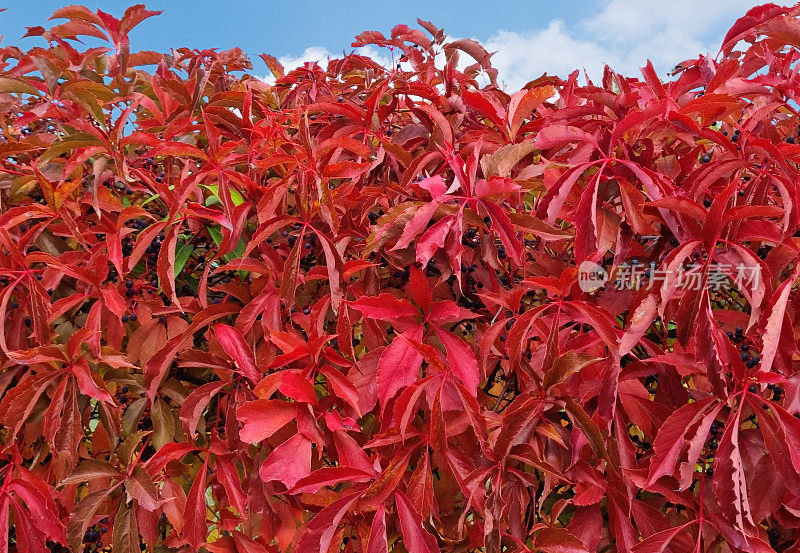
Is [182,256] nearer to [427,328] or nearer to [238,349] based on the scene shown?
[238,349]

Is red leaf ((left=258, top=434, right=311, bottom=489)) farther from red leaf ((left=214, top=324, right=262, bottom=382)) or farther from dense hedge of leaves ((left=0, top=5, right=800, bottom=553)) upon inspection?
red leaf ((left=214, top=324, right=262, bottom=382))

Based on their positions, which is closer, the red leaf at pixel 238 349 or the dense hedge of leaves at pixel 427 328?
the dense hedge of leaves at pixel 427 328

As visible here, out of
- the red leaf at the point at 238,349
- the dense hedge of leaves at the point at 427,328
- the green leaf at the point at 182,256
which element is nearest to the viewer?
the dense hedge of leaves at the point at 427,328

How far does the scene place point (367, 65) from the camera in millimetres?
2084

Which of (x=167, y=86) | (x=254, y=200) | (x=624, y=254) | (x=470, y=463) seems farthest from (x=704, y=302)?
(x=167, y=86)

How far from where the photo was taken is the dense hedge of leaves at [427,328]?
1097mm

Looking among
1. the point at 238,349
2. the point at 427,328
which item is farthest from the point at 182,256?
the point at 427,328

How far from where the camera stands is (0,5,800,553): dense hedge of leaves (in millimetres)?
1097

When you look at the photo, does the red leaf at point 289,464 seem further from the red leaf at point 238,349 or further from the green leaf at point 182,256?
the green leaf at point 182,256

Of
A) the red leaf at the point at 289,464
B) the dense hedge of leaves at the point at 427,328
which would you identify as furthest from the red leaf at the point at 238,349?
the red leaf at the point at 289,464

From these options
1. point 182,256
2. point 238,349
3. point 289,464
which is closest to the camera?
point 289,464

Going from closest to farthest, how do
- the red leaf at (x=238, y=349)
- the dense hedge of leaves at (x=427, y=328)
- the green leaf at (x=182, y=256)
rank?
the dense hedge of leaves at (x=427, y=328) < the red leaf at (x=238, y=349) < the green leaf at (x=182, y=256)

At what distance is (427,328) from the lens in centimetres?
132

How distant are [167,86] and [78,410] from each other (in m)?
0.94
